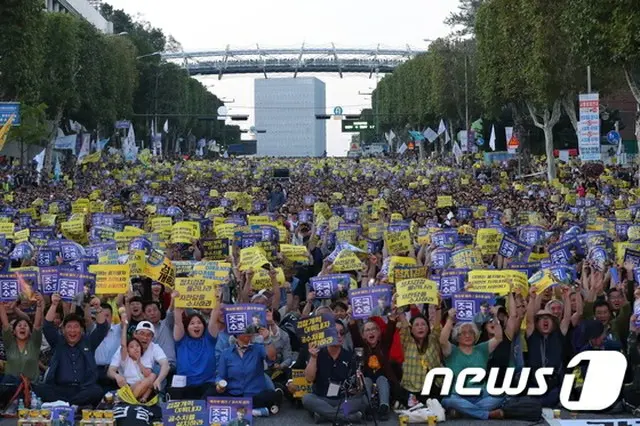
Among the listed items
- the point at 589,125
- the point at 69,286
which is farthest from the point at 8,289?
the point at 589,125

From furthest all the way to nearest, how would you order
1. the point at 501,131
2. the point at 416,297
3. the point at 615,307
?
the point at 501,131 < the point at 615,307 < the point at 416,297

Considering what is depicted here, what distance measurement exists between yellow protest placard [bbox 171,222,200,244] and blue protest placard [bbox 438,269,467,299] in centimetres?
774

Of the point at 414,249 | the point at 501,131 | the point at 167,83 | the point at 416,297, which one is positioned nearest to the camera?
the point at 416,297

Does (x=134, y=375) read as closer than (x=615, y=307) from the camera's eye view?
Yes

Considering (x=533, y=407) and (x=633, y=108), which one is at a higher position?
(x=633, y=108)

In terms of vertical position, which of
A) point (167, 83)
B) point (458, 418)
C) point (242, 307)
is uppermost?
point (167, 83)

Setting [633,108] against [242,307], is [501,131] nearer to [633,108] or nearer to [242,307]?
[633,108]

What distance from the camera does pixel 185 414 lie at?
1196 centimetres

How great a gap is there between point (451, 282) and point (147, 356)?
3478 mm

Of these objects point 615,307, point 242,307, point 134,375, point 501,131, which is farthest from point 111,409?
point 501,131

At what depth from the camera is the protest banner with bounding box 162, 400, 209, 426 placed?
12.0 m

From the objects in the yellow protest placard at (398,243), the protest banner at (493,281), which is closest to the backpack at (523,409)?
the protest banner at (493,281)

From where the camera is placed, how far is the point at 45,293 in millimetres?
14930

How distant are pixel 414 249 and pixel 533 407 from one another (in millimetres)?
9216
